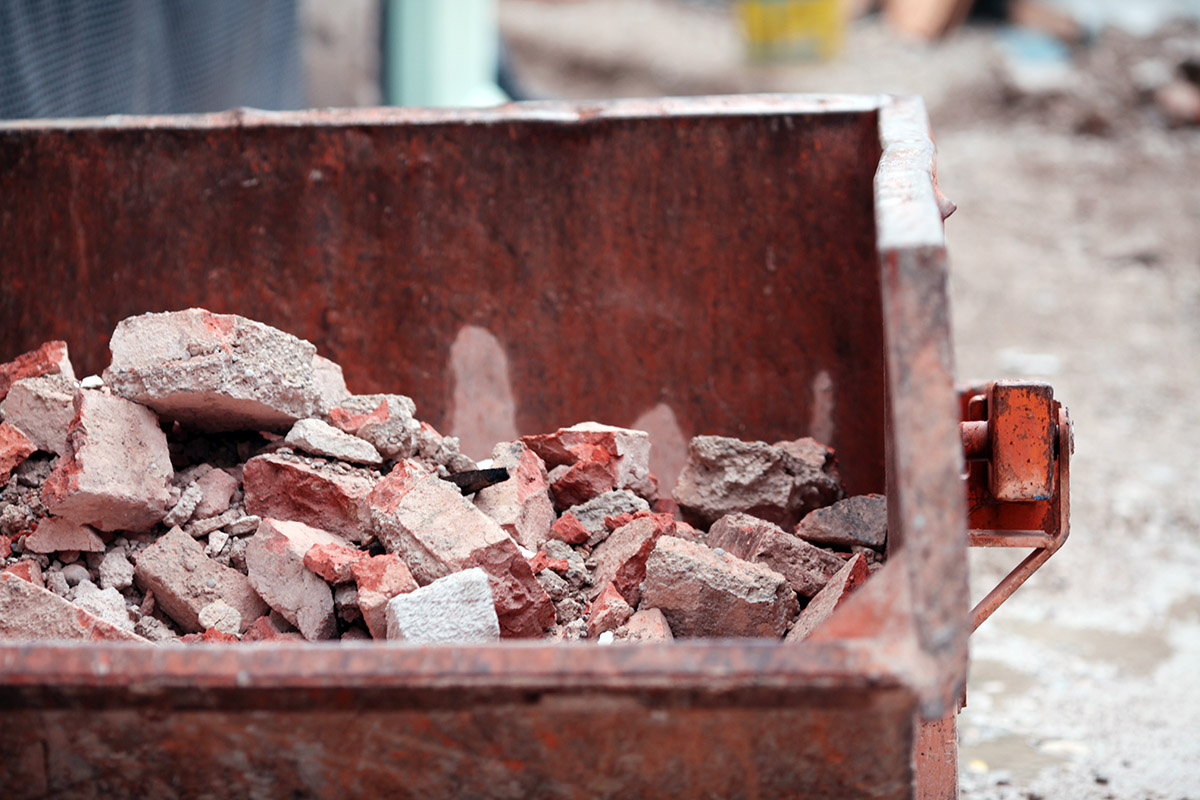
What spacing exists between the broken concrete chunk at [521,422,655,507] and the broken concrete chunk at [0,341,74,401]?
29.8 inches

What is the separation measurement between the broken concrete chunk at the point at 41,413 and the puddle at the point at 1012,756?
1.84 metres

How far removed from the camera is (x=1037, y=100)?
7043 mm

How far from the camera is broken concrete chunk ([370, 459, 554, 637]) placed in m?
1.46

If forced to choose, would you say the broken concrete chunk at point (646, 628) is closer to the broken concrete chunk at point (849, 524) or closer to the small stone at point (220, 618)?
the broken concrete chunk at point (849, 524)

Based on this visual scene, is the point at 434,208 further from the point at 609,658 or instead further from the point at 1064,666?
the point at 1064,666

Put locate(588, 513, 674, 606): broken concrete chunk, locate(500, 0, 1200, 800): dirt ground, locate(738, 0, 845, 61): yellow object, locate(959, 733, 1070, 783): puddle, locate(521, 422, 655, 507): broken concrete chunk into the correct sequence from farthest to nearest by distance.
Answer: locate(738, 0, 845, 61): yellow object
locate(500, 0, 1200, 800): dirt ground
locate(959, 733, 1070, 783): puddle
locate(521, 422, 655, 507): broken concrete chunk
locate(588, 513, 674, 606): broken concrete chunk

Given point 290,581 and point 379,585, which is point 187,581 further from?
point 379,585

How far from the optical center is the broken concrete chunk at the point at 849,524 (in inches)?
66.1

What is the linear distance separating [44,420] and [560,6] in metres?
9.01

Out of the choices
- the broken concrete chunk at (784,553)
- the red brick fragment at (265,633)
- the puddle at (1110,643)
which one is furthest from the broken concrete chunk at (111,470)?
the puddle at (1110,643)

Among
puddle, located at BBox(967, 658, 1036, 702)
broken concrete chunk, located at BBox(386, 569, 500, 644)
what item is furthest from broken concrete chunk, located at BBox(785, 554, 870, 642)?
puddle, located at BBox(967, 658, 1036, 702)

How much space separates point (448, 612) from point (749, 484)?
693mm

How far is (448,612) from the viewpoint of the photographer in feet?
4.41

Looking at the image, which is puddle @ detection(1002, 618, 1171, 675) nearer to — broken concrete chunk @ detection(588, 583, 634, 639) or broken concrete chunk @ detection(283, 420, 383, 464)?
broken concrete chunk @ detection(588, 583, 634, 639)
